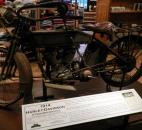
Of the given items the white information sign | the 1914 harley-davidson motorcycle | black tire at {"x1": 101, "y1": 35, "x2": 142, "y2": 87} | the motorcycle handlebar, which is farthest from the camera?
black tire at {"x1": 101, "y1": 35, "x2": 142, "y2": 87}

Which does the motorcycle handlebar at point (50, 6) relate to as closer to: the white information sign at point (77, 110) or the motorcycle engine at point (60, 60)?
the motorcycle engine at point (60, 60)

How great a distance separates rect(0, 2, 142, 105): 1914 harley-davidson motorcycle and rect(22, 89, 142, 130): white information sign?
1.69ft

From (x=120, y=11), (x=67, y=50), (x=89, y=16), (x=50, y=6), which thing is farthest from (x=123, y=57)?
(x=89, y=16)

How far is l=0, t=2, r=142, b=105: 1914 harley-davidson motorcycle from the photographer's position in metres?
2.41

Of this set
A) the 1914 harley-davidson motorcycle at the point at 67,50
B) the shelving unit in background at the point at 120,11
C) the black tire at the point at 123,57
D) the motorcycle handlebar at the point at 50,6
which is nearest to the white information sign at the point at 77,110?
the 1914 harley-davidson motorcycle at the point at 67,50

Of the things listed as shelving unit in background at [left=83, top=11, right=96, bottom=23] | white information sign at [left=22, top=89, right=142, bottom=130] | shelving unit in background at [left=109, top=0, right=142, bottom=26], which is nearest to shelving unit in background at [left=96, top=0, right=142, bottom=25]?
shelving unit in background at [left=109, top=0, right=142, bottom=26]

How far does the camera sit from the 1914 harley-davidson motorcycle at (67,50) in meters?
2.41

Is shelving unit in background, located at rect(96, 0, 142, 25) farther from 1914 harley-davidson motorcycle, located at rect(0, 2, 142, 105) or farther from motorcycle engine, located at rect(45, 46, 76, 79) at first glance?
motorcycle engine, located at rect(45, 46, 76, 79)

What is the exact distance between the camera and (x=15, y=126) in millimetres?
2309

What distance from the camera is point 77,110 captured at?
1919 mm

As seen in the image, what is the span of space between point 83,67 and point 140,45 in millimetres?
837

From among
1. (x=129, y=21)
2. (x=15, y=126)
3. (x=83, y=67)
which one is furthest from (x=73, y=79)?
(x=129, y=21)

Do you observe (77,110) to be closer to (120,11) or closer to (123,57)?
(123,57)

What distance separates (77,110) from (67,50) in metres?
0.95
